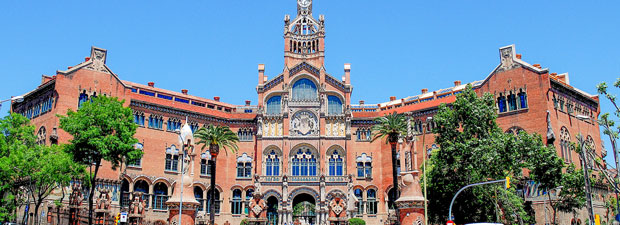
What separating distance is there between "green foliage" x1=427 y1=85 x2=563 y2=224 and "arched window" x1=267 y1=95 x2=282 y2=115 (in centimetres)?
2585

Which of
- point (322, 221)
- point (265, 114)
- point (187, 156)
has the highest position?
point (265, 114)

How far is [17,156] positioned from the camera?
40406 millimetres

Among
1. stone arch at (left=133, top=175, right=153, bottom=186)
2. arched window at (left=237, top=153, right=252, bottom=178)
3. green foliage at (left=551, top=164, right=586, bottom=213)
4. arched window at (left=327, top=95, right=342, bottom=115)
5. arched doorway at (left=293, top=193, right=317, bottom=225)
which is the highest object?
arched window at (left=327, top=95, right=342, bottom=115)

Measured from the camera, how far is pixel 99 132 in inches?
1786

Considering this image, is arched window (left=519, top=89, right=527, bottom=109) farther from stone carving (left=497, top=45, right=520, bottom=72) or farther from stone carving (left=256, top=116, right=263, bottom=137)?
stone carving (left=256, top=116, right=263, bottom=137)

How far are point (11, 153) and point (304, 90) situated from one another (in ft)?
114

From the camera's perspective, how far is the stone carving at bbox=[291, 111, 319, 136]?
66250 mm

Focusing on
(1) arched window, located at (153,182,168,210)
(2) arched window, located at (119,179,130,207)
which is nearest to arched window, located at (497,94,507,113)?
(1) arched window, located at (153,182,168,210)

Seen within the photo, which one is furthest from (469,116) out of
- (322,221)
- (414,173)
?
(322,221)

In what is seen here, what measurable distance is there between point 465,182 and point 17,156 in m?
33.6

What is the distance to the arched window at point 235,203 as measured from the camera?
64.8m

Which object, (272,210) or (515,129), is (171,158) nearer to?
(272,210)

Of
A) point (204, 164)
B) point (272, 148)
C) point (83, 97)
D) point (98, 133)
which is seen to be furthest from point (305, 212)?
point (83, 97)

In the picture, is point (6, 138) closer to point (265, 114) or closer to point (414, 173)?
point (265, 114)
